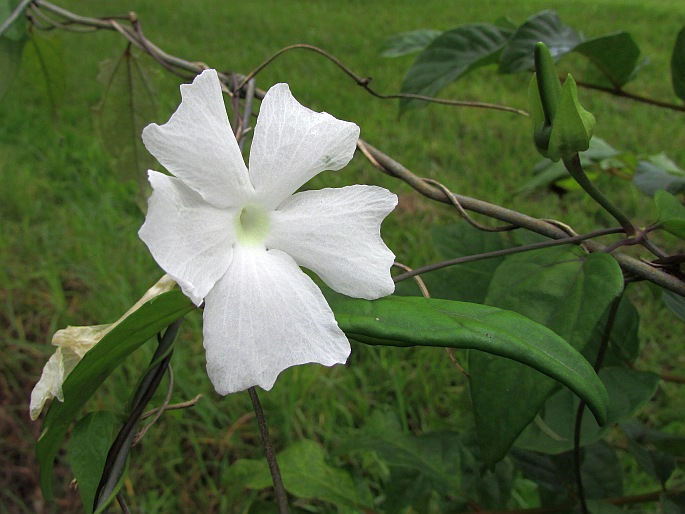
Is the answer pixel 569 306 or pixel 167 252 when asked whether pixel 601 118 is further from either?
pixel 167 252

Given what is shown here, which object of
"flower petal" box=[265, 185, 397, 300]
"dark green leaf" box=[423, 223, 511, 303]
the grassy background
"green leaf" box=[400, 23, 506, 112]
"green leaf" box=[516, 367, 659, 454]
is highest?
"flower petal" box=[265, 185, 397, 300]

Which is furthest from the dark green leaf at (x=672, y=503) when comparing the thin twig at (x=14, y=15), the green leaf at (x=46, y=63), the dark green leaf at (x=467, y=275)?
the green leaf at (x=46, y=63)

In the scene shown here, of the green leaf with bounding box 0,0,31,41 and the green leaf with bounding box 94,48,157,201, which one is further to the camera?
the green leaf with bounding box 94,48,157,201

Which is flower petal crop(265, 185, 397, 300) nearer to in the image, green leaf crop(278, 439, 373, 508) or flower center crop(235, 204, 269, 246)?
flower center crop(235, 204, 269, 246)

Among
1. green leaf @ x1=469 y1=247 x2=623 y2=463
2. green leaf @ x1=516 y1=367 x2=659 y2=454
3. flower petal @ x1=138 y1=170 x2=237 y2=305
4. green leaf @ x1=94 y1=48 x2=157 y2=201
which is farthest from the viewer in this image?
green leaf @ x1=94 y1=48 x2=157 y2=201

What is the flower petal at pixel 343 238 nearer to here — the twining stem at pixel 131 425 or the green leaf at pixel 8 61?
the twining stem at pixel 131 425

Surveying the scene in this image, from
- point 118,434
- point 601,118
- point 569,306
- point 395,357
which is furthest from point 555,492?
point 601,118

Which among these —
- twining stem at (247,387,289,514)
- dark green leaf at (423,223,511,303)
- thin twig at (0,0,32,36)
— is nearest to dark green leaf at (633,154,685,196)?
dark green leaf at (423,223,511,303)
